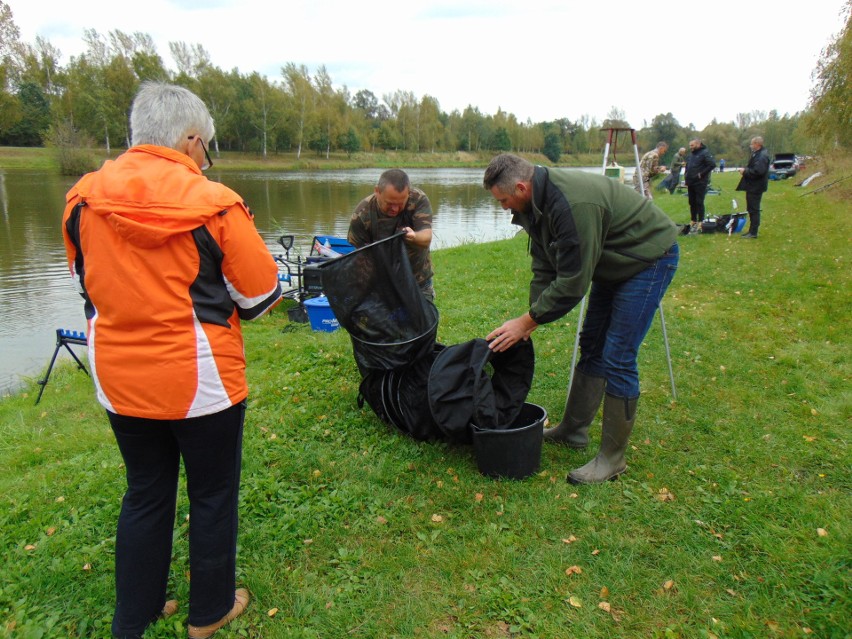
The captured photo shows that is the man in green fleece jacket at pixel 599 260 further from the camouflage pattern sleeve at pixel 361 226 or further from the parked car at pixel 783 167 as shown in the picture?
the parked car at pixel 783 167

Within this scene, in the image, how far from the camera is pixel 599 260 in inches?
126

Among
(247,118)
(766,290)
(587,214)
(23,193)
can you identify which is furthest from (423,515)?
(247,118)

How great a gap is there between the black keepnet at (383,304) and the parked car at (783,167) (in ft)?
123

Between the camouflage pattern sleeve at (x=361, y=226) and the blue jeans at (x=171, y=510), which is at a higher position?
the camouflage pattern sleeve at (x=361, y=226)

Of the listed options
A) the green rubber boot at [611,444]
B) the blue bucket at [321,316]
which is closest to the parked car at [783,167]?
the blue bucket at [321,316]

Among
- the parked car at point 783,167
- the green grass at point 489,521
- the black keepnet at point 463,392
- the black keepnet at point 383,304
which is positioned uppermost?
the parked car at point 783,167

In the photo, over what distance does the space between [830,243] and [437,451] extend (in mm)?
10308

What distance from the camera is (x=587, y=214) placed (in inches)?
114

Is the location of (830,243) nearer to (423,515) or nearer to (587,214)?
(587,214)

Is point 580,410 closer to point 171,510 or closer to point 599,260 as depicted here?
point 599,260

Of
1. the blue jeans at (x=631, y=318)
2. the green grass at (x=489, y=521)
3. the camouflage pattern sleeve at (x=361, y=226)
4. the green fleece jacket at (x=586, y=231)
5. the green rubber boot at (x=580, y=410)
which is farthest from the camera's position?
the camouflage pattern sleeve at (x=361, y=226)

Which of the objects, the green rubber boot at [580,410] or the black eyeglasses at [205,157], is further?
the green rubber boot at [580,410]

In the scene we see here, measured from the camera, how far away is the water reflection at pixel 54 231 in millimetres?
8227

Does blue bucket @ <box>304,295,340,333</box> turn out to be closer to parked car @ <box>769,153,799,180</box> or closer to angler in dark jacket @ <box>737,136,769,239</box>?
angler in dark jacket @ <box>737,136,769,239</box>
